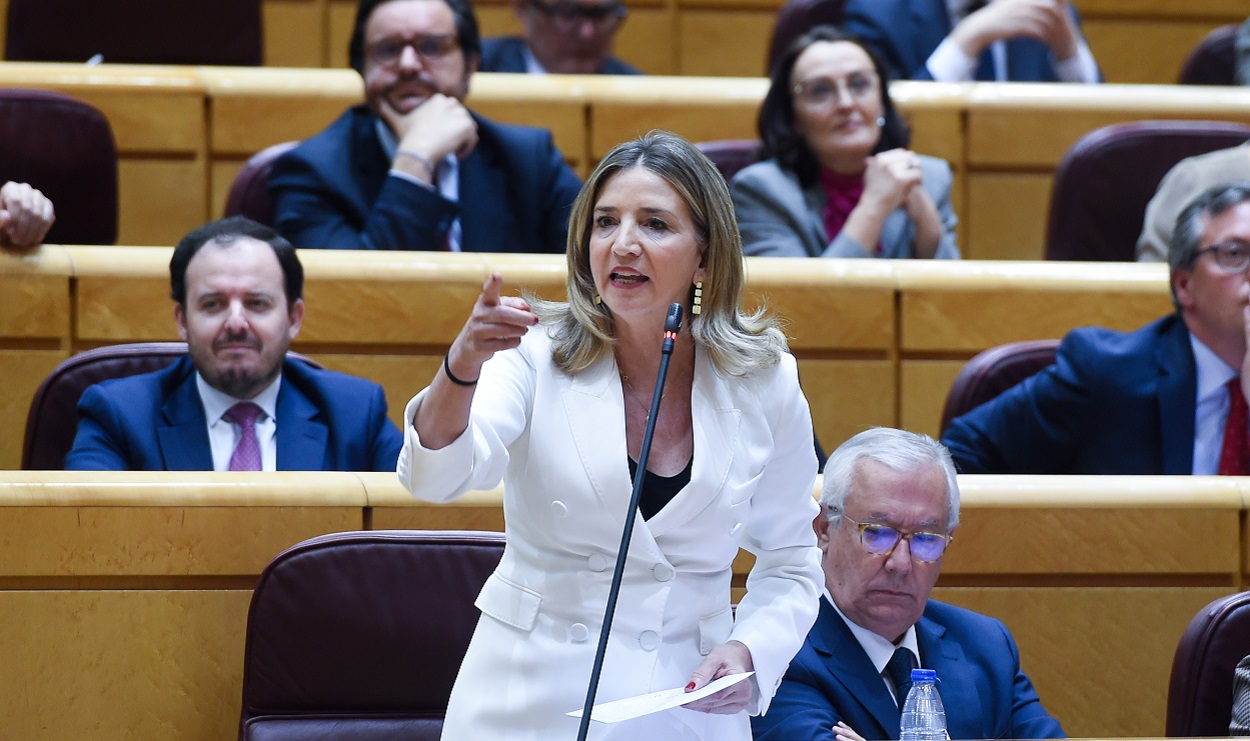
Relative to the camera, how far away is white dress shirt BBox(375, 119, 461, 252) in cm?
208

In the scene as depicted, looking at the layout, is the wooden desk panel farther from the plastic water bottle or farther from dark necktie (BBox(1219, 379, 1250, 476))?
dark necktie (BBox(1219, 379, 1250, 476))

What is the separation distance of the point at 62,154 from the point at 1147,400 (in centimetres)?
132

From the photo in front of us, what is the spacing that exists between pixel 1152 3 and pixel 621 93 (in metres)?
1.40

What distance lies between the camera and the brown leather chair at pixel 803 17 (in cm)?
273

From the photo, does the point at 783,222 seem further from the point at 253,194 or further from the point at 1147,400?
the point at 253,194

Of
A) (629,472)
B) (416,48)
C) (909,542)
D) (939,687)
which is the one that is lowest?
(939,687)

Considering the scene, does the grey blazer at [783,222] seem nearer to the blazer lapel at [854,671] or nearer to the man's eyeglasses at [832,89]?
the man's eyeglasses at [832,89]

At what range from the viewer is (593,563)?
3.22 ft

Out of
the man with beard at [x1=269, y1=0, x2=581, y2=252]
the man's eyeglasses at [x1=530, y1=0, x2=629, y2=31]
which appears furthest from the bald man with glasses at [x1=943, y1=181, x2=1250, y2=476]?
the man's eyeglasses at [x1=530, y1=0, x2=629, y2=31]

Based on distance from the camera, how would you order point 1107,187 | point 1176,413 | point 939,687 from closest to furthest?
point 939,687, point 1176,413, point 1107,187

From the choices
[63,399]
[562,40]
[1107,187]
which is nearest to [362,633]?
[63,399]

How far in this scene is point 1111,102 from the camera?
95.9 inches

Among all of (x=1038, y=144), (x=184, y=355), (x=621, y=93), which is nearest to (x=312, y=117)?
(x=621, y=93)

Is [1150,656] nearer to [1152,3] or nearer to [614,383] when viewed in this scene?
[614,383]
